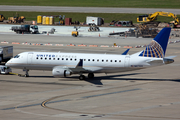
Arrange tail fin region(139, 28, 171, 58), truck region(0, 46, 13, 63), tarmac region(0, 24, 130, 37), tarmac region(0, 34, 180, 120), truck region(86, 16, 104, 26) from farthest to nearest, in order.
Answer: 1. truck region(86, 16, 104, 26)
2. tarmac region(0, 24, 130, 37)
3. truck region(0, 46, 13, 63)
4. tail fin region(139, 28, 171, 58)
5. tarmac region(0, 34, 180, 120)

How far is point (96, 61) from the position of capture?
4897cm

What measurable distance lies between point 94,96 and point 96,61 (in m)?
10.3

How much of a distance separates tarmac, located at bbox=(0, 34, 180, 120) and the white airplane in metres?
1.82

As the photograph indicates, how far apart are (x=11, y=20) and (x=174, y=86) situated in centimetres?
11768

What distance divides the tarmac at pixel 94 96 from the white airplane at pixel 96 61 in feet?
5.98

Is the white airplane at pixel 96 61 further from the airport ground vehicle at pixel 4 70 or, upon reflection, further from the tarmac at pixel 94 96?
the airport ground vehicle at pixel 4 70

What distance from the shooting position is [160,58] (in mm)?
47625

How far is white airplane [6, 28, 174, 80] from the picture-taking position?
47.7m

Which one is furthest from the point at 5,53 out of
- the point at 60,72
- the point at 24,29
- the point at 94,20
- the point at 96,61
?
the point at 94,20

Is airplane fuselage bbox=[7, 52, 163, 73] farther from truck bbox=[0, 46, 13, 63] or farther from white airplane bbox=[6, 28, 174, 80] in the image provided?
truck bbox=[0, 46, 13, 63]

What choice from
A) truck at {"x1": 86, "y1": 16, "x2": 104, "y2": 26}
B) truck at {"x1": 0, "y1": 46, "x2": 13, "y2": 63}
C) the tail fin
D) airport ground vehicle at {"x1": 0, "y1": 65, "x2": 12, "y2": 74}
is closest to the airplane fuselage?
the tail fin

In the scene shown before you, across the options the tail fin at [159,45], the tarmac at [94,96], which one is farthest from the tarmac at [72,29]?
the tail fin at [159,45]

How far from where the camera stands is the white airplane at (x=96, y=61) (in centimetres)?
4769

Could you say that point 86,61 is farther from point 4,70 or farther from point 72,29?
point 72,29
